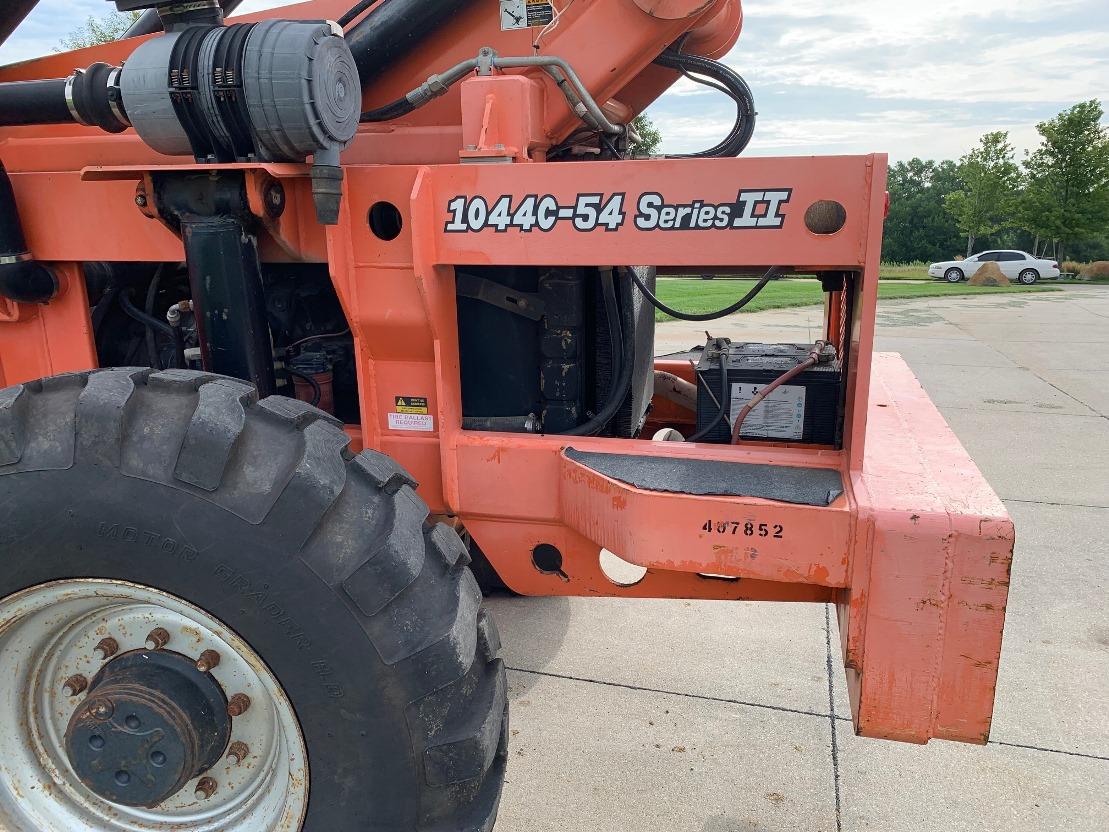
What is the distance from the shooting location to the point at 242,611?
1.72 meters

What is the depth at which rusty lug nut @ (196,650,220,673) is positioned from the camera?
188 cm

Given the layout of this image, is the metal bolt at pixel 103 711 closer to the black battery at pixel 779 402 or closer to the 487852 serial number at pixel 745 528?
the 487852 serial number at pixel 745 528

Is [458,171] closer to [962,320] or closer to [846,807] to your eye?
[846,807]

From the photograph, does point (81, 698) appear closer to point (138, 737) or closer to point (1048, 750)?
point (138, 737)

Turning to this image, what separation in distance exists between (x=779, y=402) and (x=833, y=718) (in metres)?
1.18

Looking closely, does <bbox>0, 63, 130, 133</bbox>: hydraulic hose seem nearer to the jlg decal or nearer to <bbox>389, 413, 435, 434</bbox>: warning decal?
the jlg decal

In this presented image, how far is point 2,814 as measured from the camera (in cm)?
204

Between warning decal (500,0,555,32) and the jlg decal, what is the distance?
633 mm

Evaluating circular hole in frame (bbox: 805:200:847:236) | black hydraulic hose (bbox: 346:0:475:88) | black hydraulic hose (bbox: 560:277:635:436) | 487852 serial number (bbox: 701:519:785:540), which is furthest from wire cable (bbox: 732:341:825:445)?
black hydraulic hose (bbox: 346:0:475:88)

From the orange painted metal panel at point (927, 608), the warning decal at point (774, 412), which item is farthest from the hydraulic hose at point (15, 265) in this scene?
the orange painted metal panel at point (927, 608)

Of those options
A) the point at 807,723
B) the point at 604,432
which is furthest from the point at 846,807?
the point at 604,432

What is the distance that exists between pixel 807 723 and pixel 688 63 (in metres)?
2.33

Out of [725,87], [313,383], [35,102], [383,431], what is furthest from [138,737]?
[725,87]

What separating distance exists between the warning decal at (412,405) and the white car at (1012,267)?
1311 inches
